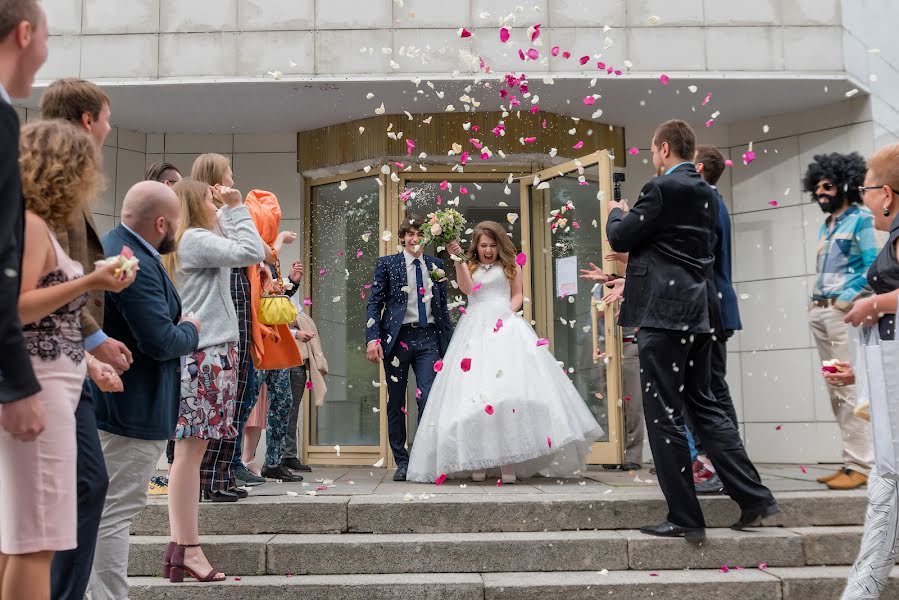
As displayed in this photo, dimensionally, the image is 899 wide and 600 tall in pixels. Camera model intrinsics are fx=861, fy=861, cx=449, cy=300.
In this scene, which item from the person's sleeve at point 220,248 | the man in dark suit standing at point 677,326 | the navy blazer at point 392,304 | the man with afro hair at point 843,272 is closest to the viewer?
the person's sleeve at point 220,248

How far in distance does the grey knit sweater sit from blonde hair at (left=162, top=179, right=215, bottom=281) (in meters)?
0.03

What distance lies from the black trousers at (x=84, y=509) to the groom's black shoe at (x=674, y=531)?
280 cm

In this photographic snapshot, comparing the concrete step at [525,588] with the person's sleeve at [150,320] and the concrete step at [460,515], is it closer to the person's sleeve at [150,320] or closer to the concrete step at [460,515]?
the concrete step at [460,515]

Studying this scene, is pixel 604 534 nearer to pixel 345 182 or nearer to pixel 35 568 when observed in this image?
pixel 35 568

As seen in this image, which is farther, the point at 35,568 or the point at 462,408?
the point at 462,408

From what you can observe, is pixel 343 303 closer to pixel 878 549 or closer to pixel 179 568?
pixel 179 568

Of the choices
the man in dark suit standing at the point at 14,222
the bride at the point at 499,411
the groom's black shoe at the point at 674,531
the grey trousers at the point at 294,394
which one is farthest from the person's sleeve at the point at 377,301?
the man in dark suit standing at the point at 14,222

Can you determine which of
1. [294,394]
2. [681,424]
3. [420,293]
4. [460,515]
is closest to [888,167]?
[681,424]

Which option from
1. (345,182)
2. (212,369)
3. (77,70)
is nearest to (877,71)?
(345,182)

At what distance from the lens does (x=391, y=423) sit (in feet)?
21.3

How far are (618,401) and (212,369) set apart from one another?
13.3ft

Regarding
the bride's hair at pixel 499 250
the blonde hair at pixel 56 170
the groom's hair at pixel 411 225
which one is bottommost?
the blonde hair at pixel 56 170

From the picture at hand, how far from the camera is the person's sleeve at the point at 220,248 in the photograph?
412 centimetres

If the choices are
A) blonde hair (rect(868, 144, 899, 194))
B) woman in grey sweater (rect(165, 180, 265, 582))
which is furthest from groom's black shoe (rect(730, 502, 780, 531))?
woman in grey sweater (rect(165, 180, 265, 582))
